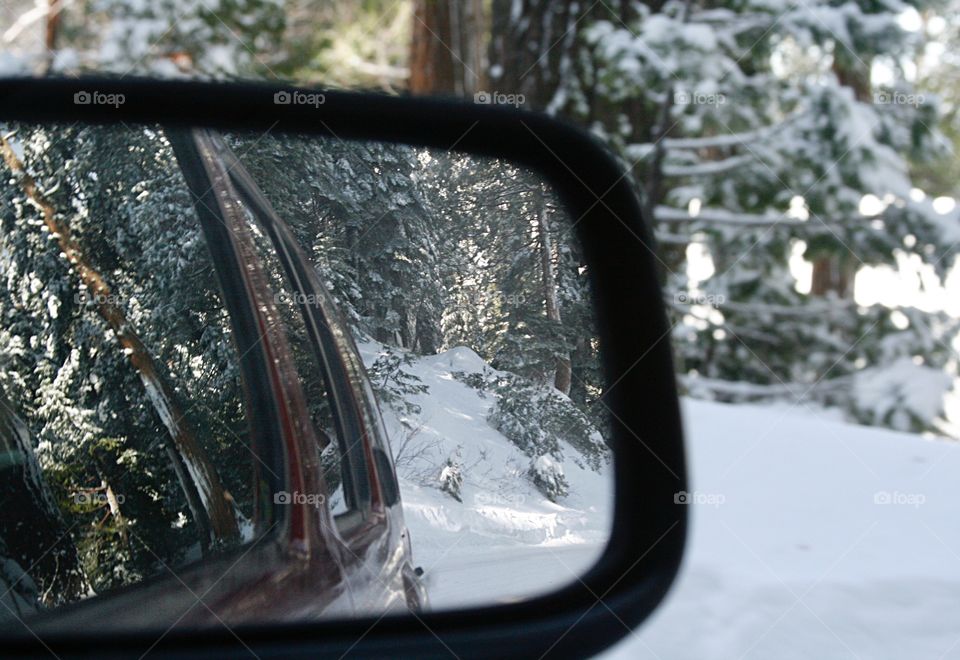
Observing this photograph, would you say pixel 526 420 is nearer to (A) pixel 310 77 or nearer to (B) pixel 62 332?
(B) pixel 62 332

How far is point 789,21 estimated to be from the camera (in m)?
7.17

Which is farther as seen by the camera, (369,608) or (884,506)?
(884,506)

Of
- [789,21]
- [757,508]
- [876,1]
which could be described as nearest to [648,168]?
[789,21]

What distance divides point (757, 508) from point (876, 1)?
5116 mm

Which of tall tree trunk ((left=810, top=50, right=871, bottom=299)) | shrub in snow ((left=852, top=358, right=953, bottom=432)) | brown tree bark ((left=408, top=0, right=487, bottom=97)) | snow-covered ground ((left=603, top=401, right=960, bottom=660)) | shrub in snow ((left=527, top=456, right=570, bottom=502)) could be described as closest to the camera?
shrub in snow ((left=527, top=456, right=570, bottom=502))

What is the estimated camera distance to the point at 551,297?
1314 mm

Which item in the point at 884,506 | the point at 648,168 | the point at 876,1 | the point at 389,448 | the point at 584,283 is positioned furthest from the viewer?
the point at 648,168

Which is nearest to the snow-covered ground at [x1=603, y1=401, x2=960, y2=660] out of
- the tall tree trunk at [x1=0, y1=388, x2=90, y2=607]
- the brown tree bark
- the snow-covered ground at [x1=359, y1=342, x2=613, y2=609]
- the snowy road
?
the snowy road

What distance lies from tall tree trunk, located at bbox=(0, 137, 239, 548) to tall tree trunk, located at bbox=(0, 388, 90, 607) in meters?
0.13

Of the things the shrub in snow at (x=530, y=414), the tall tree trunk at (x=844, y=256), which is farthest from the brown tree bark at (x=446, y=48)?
the shrub in snow at (x=530, y=414)

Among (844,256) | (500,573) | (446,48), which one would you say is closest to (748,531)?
(500,573)

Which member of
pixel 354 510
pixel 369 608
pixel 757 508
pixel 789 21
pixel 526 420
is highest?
pixel 789 21

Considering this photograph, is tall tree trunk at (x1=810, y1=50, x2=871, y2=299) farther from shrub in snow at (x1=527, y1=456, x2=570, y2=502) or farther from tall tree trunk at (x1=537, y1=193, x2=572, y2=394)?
shrub in snow at (x1=527, y1=456, x2=570, y2=502)

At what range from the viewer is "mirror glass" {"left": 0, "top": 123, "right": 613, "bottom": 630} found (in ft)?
3.78
